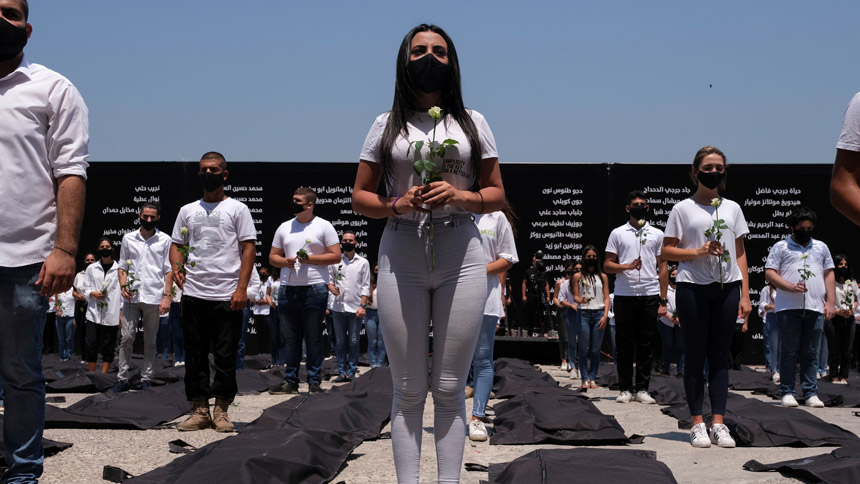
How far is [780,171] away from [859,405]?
9405 millimetres

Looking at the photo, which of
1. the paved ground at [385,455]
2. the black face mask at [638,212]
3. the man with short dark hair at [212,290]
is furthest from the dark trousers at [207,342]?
the black face mask at [638,212]

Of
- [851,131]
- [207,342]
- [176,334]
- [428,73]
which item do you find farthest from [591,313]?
[851,131]

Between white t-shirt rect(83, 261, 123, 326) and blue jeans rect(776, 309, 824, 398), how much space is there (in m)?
8.03

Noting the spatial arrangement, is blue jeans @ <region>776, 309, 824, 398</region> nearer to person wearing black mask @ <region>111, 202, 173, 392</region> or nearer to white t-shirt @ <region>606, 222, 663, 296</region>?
white t-shirt @ <region>606, 222, 663, 296</region>

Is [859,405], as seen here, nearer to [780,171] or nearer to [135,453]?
[135,453]

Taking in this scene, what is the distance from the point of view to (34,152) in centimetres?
357

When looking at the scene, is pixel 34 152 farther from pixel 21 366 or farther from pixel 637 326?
pixel 637 326

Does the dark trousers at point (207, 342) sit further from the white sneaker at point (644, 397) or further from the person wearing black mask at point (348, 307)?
the person wearing black mask at point (348, 307)

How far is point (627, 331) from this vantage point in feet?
30.5

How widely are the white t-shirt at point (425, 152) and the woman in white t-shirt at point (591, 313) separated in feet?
26.7

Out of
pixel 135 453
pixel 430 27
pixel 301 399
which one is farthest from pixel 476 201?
pixel 301 399

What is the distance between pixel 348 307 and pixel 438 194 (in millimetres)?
9549

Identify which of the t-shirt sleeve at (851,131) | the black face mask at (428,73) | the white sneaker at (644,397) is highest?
the black face mask at (428,73)

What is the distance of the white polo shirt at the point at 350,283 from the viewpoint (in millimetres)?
12688
